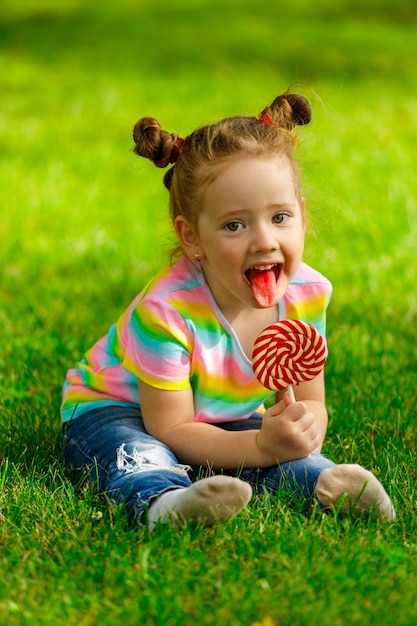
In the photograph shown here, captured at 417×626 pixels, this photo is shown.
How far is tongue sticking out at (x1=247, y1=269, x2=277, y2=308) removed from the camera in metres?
2.98

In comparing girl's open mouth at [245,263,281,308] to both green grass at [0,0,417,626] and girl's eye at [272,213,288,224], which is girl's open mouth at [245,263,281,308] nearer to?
girl's eye at [272,213,288,224]

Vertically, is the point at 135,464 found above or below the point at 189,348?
below

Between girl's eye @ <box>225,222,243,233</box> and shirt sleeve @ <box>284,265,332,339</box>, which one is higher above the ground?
girl's eye @ <box>225,222,243,233</box>

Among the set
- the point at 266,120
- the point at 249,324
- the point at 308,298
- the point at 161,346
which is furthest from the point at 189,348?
the point at 266,120

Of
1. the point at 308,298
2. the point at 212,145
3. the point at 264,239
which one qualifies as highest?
the point at 212,145

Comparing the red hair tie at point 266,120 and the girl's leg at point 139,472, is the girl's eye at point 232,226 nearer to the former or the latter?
the red hair tie at point 266,120

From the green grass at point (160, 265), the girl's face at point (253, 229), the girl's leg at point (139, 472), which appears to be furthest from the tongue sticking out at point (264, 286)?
the girl's leg at point (139, 472)

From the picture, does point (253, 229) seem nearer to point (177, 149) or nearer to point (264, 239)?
point (264, 239)

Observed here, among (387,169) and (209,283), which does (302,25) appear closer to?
(387,169)

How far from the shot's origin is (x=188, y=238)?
3156mm

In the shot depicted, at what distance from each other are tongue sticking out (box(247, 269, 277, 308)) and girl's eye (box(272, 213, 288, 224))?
0.49ft

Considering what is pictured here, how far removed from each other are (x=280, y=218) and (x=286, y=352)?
1.30 feet

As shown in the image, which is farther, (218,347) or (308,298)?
(308,298)

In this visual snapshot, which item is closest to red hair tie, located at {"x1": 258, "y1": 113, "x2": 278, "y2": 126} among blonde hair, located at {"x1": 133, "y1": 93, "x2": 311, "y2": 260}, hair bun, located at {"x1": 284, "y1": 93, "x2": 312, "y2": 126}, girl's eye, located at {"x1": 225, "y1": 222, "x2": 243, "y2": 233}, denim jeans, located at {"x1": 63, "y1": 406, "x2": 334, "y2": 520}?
blonde hair, located at {"x1": 133, "y1": 93, "x2": 311, "y2": 260}
